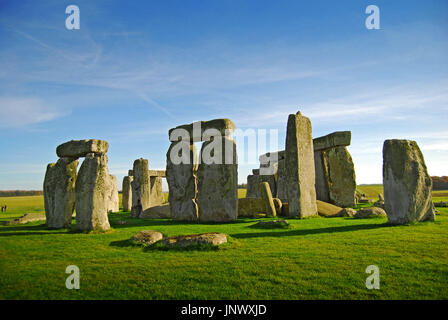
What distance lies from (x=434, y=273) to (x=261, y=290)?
96.3 inches

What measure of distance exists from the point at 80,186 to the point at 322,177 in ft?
40.7

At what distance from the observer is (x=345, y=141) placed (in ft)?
52.4

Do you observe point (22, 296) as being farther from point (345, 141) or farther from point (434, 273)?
point (345, 141)

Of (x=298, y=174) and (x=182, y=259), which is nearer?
(x=182, y=259)

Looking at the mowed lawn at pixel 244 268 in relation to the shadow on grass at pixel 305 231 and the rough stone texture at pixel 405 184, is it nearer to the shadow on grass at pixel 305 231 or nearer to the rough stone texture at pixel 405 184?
the shadow on grass at pixel 305 231

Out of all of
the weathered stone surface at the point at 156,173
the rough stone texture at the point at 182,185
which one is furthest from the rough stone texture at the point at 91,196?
the weathered stone surface at the point at 156,173

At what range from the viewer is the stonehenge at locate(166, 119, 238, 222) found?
11.0 meters

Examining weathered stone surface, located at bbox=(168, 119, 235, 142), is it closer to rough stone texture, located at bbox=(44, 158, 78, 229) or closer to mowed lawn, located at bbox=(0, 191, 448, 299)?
rough stone texture, located at bbox=(44, 158, 78, 229)

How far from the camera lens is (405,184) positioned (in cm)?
815

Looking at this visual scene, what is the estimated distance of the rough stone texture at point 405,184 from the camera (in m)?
8.16

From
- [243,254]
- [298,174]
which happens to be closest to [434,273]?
[243,254]

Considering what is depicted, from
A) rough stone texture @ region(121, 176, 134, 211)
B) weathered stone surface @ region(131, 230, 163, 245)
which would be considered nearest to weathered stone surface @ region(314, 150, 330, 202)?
weathered stone surface @ region(131, 230, 163, 245)

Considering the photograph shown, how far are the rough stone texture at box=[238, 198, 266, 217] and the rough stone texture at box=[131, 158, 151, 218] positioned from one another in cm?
497
